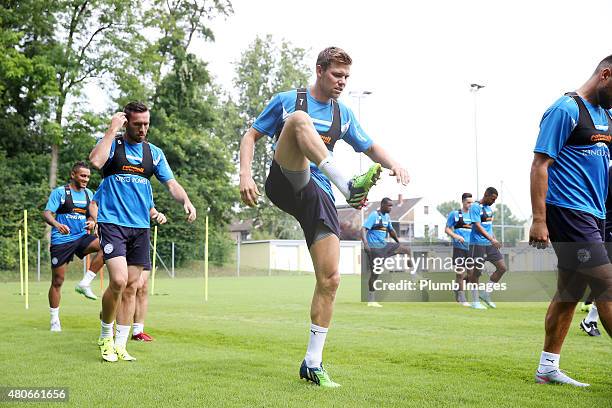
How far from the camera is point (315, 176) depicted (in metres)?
5.16

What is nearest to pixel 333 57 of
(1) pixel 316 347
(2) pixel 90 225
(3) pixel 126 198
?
(1) pixel 316 347

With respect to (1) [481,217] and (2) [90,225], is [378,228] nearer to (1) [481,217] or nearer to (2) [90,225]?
(1) [481,217]

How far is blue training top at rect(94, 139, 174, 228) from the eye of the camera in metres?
6.62

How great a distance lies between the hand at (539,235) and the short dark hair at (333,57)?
1.80 metres

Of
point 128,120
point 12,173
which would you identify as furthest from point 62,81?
point 128,120

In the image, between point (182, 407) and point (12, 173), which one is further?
point (12, 173)

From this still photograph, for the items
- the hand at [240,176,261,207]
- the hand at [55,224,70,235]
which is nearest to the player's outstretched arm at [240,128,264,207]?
the hand at [240,176,261,207]

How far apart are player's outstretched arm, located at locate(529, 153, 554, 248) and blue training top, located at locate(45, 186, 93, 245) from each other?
7149mm

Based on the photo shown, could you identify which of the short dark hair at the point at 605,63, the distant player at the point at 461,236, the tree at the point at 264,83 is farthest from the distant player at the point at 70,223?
the tree at the point at 264,83

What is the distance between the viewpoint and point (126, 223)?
664cm

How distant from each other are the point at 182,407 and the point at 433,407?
5.15ft

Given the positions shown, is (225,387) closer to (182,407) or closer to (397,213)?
(182,407)

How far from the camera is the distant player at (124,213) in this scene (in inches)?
251

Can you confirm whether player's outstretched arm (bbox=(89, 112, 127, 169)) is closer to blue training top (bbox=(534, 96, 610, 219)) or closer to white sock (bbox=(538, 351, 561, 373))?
blue training top (bbox=(534, 96, 610, 219))
